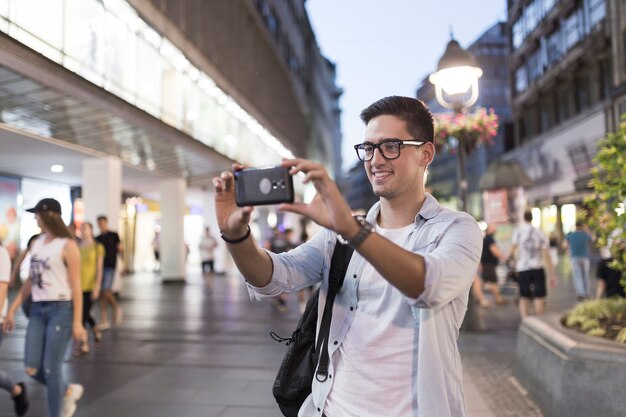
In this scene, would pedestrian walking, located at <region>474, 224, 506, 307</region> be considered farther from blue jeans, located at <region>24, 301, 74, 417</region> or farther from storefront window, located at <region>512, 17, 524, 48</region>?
storefront window, located at <region>512, 17, 524, 48</region>

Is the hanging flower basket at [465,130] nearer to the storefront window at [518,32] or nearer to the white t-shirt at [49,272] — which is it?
the white t-shirt at [49,272]

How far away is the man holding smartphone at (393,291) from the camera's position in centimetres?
176

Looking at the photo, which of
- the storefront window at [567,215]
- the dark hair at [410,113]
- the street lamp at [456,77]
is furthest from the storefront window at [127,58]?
the storefront window at [567,215]

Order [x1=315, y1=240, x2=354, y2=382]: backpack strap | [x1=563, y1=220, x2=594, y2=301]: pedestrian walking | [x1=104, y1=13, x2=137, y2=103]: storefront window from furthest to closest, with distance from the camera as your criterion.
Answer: [x1=104, y1=13, x2=137, y2=103]: storefront window → [x1=563, y1=220, x2=594, y2=301]: pedestrian walking → [x1=315, y1=240, x2=354, y2=382]: backpack strap

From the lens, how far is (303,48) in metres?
50.3

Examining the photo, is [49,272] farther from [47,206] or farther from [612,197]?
[612,197]

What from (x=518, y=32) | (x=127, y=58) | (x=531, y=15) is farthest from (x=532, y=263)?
(x=518, y=32)

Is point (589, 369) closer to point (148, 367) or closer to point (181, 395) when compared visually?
point (181, 395)

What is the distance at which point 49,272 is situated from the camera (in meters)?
5.07

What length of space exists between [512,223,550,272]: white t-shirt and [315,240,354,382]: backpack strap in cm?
875

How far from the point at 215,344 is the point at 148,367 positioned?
5.53ft

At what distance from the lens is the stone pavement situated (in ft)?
18.2

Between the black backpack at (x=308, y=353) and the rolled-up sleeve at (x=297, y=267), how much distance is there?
0.10 m

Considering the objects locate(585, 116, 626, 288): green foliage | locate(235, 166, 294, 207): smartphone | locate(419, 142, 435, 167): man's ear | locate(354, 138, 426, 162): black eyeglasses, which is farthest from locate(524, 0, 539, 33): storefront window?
locate(235, 166, 294, 207): smartphone
